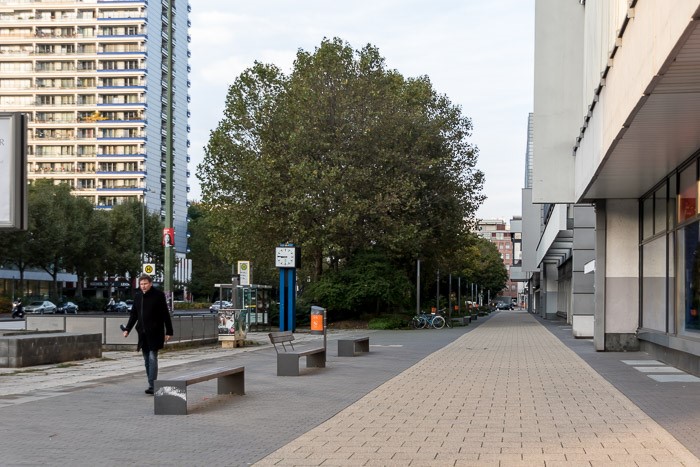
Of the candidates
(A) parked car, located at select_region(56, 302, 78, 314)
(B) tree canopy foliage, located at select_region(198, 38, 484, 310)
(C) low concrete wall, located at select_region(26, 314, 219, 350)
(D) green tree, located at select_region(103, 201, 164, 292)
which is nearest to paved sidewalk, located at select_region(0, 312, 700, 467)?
(C) low concrete wall, located at select_region(26, 314, 219, 350)

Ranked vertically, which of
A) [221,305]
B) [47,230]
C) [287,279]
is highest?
[47,230]

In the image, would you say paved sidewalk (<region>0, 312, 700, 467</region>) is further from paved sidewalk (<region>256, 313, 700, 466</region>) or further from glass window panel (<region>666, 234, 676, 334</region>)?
glass window panel (<region>666, 234, 676, 334</region>)

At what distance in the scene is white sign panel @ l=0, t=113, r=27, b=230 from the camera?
1909cm

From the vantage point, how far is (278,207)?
45312 millimetres

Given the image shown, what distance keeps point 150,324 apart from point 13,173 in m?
6.40

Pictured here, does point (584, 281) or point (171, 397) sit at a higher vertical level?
point (584, 281)

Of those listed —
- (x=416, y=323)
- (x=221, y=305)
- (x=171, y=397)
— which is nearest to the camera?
(x=171, y=397)

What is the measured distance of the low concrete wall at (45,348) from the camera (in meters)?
19.1

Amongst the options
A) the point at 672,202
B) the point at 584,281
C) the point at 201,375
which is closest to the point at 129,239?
the point at 584,281

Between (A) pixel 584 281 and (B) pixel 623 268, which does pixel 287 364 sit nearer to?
Answer: (B) pixel 623 268

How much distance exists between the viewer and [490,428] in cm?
1089

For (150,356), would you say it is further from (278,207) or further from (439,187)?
(439,187)

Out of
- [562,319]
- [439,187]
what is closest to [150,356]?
[439,187]

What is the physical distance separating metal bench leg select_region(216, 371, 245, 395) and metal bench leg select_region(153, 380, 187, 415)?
2.32 m
